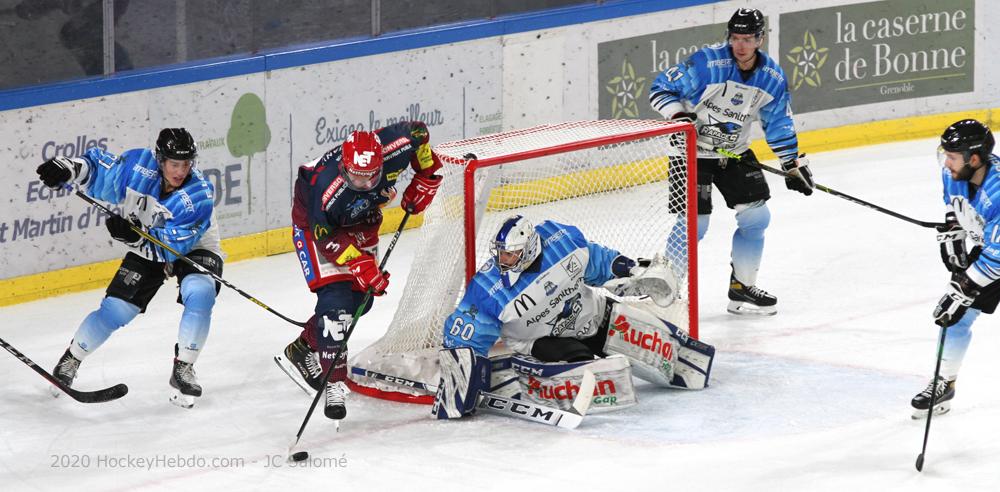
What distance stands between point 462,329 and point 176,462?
112cm

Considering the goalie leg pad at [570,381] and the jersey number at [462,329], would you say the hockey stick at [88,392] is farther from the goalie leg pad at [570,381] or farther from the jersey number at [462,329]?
the goalie leg pad at [570,381]

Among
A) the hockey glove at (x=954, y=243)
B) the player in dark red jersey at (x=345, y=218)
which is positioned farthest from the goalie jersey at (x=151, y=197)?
the hockey glove at (x=954, y=243)

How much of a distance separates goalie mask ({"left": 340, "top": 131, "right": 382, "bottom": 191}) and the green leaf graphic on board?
242 cm

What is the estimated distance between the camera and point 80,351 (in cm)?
657

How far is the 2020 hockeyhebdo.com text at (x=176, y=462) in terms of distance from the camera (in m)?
5.82

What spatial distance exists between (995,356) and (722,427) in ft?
4.77

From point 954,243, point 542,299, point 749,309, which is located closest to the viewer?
point 954,243

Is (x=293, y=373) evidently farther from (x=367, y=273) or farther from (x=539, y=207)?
(x=539, y=207)

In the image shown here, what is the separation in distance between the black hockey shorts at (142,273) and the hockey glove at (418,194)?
800mm

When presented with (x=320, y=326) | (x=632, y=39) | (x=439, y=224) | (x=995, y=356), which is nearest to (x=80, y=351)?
(x=320, y=326)

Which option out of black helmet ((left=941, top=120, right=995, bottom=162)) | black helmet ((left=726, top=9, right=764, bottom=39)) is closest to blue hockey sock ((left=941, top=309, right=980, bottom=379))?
black helmet ((left=941, top=120, right=995, bottom=162))

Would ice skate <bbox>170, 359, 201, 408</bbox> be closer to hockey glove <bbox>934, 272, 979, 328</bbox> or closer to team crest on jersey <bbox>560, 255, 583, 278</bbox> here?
team crest on jersey <bbox>560, 255, 583, 278</bbox>

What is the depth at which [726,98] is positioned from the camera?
7.39 m

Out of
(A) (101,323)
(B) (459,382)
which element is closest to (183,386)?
(A) (101,323)
